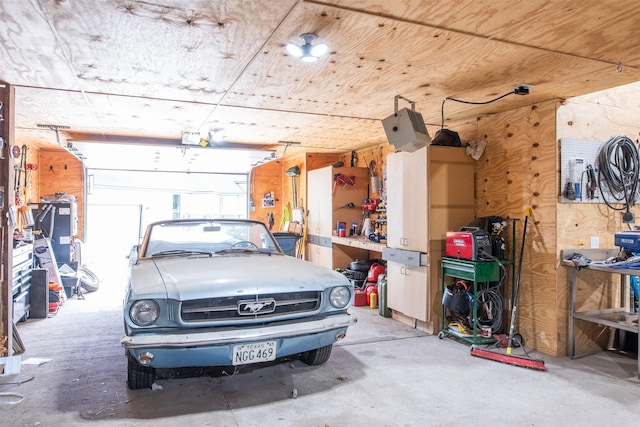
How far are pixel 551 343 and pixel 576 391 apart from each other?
81 cm

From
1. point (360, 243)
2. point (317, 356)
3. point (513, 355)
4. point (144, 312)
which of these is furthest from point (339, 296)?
point (360, 243)

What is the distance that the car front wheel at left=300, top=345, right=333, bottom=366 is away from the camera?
3463mm

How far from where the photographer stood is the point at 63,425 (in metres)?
2.51

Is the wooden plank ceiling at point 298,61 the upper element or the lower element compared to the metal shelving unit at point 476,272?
upper

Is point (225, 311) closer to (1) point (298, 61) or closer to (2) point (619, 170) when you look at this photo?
(1) point (298, 61)

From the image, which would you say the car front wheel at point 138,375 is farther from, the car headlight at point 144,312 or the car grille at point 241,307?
the car grille at point 241,307

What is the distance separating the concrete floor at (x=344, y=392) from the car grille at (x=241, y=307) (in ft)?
1.98

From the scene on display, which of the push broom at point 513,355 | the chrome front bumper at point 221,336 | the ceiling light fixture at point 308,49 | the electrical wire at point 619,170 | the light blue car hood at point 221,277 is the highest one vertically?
the ceiling light fixture at point 308,49

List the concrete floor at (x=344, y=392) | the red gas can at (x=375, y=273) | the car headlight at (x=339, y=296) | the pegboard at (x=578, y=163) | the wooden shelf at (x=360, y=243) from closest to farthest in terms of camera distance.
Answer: the concrete floor at (x=344, y=392), the car headlight at (x=339, y=296), the pegboard at (x=578, y=163), the wooden shelf at (x=360, y=243), the red gas can at (x=375, y=273)

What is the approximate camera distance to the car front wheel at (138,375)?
295cm

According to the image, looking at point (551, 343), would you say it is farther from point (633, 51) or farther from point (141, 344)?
point (141, 344)

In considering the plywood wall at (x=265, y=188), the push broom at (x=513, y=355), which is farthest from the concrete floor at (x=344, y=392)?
the plywood wall at (x=265, y=188)

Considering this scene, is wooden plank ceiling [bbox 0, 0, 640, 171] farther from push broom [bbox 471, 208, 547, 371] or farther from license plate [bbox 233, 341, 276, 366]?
license plate [bbox 233, 341, 276, 366]

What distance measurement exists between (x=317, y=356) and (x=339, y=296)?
658 millimetres
